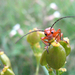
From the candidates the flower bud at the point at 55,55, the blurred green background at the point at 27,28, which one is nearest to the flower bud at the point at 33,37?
the flower bud at the point at 55,55

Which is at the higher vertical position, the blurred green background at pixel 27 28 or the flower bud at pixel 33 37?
the blurred green background at pixel 27 28

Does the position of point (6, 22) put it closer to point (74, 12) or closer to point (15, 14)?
point (15, 14)

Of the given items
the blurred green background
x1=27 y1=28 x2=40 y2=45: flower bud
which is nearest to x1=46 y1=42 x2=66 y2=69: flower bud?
x1=27 y1=28 x2=40 y2=45: flower bud

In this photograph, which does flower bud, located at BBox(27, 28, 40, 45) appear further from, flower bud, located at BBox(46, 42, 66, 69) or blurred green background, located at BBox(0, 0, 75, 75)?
blurred green background, located at BBox(0, 0, 75, 75)

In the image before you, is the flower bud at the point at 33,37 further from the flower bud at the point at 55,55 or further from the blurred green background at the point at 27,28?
the blurred green background at the point at 27,28

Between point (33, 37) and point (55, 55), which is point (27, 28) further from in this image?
point (55, 55)

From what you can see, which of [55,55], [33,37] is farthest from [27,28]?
[55,55]

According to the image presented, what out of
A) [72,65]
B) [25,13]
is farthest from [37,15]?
[72,65]

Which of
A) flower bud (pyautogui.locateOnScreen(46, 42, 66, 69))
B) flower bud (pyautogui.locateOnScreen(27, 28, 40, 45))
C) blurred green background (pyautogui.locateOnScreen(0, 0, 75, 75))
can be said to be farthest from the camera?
blurred green background (pyautogui.locateOnScreen(0, 0, 75, 75))
